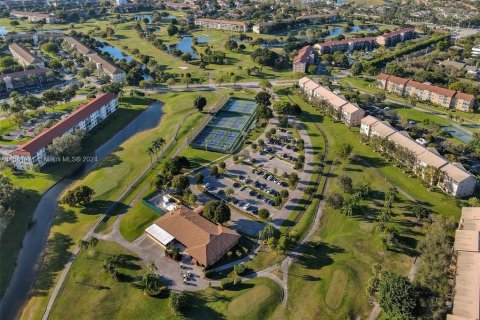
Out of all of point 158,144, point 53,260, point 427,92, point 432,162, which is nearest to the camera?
point 53,260

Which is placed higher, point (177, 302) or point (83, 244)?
point (83, 244)

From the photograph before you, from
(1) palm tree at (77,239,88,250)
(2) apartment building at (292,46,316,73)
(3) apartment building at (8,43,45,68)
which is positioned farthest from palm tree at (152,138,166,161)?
(3) apartment building at (8,43,45,68)

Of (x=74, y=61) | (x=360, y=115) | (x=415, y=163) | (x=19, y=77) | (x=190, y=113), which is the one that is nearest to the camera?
(x=415, y=163)

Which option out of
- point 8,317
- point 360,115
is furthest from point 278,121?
point 8,317

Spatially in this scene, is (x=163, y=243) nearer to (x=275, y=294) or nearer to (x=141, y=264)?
(x=141, y=264)

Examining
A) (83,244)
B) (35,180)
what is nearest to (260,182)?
(83,244)

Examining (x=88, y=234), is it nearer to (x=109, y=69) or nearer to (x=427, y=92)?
(x=109, y=69)
